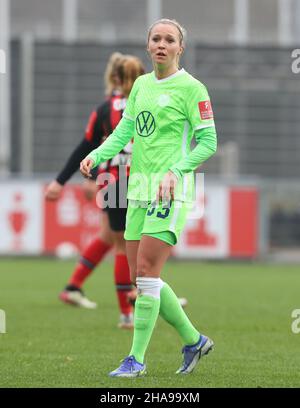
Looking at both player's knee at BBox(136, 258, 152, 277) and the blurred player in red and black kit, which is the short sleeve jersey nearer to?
player's knee at BBox(136, 258, 152, 277)

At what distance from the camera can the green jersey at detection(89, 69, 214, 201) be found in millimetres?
6230

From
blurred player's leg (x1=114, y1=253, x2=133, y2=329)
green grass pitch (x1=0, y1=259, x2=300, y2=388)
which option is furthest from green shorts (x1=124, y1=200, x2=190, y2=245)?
blurred player's leg (x1=114, y1=253, x2=133, y2=329)

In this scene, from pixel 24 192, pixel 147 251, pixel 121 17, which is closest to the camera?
pixel 147 251

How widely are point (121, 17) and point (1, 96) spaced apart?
57.8 feet

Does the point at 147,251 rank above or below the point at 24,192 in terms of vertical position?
above

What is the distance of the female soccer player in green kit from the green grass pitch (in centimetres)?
32

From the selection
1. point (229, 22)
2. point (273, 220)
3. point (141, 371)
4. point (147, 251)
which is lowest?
point (273, 220)

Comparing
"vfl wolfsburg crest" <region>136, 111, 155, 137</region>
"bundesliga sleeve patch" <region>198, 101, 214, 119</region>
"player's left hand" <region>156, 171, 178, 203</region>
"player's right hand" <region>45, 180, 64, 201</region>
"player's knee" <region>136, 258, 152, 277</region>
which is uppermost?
"bundesliga sleeve patch" <region>198, 101, 214, 119</region>

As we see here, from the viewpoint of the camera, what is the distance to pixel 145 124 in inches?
249

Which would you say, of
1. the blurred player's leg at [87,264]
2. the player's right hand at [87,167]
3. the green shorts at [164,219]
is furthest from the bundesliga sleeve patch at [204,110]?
the blurred player's leg at [87,264]

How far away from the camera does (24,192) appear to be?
20812 mm

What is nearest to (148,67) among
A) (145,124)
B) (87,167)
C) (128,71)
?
(128,71)
